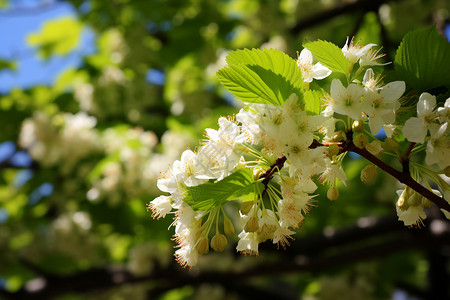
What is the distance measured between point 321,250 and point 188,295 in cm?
273

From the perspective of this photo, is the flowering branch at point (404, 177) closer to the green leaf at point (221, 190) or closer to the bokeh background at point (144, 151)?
the green leaf at point (221, 190)

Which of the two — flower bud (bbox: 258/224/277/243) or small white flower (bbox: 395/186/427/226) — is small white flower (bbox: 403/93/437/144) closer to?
small white flower (bbox: 395/186/427/226)

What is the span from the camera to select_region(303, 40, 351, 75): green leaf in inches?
41.4

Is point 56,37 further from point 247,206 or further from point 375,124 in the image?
point 375,124

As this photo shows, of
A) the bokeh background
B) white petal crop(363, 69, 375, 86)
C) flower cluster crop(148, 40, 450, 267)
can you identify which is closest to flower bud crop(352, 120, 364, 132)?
flower cluster crop(148, 40, 450, 267)

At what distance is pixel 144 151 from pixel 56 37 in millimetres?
2060

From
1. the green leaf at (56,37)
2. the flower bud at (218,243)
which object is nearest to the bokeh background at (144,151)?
the green leaf at (56,37)

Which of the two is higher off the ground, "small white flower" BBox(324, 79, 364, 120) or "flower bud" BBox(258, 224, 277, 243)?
"small white flower" BBox(324, 79, 364, 120)

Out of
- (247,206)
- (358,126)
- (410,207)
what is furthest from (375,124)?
(247,206)

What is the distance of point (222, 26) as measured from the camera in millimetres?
4703

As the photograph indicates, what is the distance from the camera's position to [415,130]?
983 mm

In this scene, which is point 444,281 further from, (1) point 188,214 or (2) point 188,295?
(1) point 188,214

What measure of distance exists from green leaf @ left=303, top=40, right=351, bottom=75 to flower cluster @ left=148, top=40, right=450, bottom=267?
0.03 metres

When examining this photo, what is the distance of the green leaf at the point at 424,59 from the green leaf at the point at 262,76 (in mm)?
282
